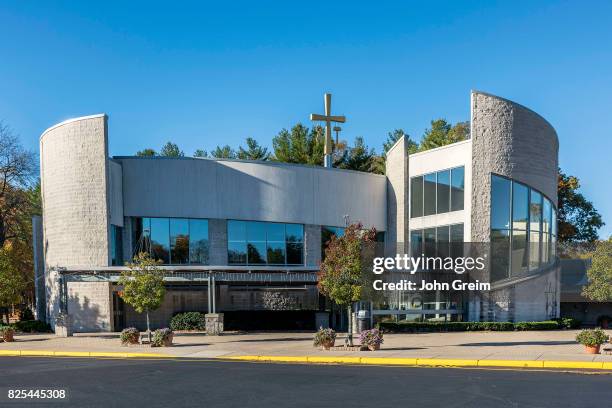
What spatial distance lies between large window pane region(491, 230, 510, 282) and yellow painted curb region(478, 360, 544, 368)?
1361cm

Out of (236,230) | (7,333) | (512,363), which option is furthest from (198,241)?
(512,363)

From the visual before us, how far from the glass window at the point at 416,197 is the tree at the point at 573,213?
71.3 ft

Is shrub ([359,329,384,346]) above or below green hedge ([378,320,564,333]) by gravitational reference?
above

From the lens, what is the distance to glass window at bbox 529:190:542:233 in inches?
1208

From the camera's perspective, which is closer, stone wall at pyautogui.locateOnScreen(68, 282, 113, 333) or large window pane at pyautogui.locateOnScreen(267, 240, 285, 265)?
stone wall at pyautogui.locateOnScreen(68, 282, 113, 333)

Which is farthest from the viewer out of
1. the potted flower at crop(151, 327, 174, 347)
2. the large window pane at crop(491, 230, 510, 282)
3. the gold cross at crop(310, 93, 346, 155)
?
the gold cross at crop(310, 93, 346, 155)

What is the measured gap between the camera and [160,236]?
31000 millimetres

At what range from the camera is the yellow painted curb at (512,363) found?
1611 centimetres

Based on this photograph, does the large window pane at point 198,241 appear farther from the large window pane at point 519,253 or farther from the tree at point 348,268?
the large window pane at point 519,253

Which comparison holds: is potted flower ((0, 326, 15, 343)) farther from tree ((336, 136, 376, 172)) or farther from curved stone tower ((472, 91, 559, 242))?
tree ((336, 136, 376, 172))

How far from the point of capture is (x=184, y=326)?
28.8m

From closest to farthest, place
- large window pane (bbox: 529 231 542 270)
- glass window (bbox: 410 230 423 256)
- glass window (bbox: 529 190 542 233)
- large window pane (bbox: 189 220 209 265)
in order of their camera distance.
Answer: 1. large window pane (bbox: 529 231 542 270)
2. glass window (bbox: 529 190 542 233)
3. large window pane (bbox: 189 220 209 265)
4. glass window (bbox: 410 230 423 256)

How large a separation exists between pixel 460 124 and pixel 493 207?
32278 mm

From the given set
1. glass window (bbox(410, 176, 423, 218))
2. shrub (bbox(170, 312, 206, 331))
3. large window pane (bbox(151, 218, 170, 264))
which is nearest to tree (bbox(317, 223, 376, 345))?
shrub (bbox(170, 312, 206, 331))
